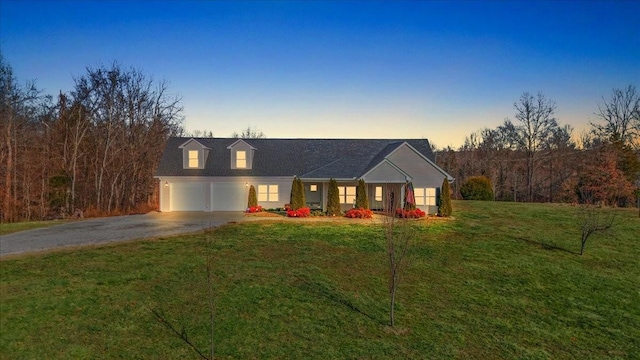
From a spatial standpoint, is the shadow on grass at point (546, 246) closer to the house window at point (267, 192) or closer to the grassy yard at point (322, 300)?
the grassy yard at point (322, 300)

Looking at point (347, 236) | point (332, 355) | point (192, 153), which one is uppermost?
point (192, 153)

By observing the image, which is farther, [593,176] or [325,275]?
[593,176]

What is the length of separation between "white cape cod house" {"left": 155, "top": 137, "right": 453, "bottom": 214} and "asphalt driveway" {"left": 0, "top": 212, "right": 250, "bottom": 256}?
10.7 feet

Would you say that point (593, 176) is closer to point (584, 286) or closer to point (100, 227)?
point (584, 286)

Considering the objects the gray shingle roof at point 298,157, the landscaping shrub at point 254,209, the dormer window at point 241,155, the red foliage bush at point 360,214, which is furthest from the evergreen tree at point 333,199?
the dormer window at point 241,155

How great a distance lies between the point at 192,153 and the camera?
90.1ft

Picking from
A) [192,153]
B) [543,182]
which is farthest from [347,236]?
[543,182]

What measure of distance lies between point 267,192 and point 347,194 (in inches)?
224

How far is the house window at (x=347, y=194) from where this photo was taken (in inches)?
1012

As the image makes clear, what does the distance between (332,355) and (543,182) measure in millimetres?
43731

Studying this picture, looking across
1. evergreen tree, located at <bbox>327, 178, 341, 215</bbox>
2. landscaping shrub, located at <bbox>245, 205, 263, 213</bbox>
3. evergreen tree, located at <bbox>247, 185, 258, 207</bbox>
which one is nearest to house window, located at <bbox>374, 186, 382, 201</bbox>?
evergreen tree, located at <bbox>327, 178, 341, 215</bbox>

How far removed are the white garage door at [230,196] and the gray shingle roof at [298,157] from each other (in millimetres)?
909

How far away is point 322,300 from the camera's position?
10.1m

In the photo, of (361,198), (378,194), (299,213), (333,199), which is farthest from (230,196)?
(378,194)
